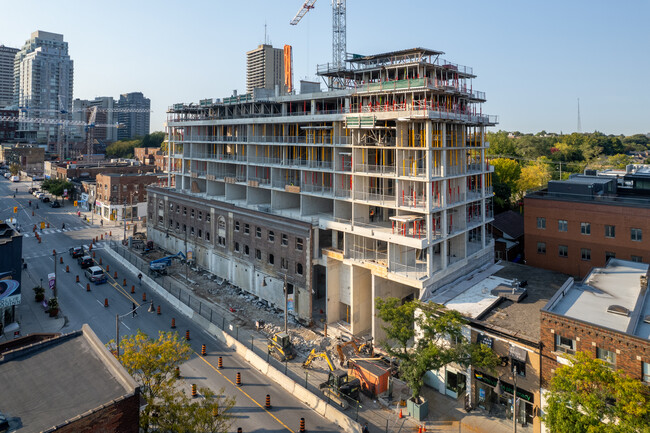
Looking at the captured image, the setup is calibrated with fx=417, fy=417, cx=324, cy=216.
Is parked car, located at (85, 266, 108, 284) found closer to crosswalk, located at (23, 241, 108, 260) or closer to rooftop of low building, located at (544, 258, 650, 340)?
crosswalk, located at (23, 241, 108, 260)

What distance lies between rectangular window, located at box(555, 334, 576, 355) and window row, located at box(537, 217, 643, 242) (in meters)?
23.5

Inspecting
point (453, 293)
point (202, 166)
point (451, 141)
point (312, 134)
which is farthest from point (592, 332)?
point (202, 166)

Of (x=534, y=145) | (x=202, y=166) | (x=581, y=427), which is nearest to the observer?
(x=581, y=427)

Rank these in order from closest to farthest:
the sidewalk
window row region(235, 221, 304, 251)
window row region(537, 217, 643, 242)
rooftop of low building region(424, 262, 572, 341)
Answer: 1. rooftop of low building region(424, 262, 572, 341)
2. the sidewalk
3. window row region(537, 217, 643, 242)
4. window row region(235, 221, 304, 251)

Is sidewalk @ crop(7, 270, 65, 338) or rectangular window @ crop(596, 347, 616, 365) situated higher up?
rectangular window @ crop(596, 347, 616, 365)

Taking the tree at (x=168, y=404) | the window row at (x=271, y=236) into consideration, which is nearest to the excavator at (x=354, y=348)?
the window row at (x=271, y=236)

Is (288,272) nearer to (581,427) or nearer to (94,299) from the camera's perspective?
(94,299)

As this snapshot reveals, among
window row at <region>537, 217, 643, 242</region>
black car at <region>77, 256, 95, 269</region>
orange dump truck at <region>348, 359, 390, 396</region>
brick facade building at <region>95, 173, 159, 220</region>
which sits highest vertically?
brick facade building at <region>95, 173, 159, 220</region>

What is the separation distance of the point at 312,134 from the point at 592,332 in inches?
1330

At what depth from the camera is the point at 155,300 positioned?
50.3m

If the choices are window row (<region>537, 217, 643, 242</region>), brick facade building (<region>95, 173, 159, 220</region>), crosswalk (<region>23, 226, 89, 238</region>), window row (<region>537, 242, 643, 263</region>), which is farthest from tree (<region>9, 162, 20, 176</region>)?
window row (<region>537, 242, 643, 263</region>)

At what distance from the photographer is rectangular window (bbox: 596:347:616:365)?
2432 centimetres

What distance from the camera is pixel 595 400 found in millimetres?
20031

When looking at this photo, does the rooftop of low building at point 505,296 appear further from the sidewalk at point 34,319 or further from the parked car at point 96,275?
the parked car at point 96,275
